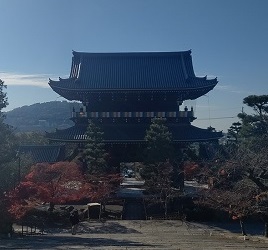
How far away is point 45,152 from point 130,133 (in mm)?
9480

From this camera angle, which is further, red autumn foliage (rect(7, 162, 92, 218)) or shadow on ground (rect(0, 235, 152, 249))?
red autumn foliage (rect(7, 162, 92, 218))

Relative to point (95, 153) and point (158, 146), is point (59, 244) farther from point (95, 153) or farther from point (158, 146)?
point (158, 146)

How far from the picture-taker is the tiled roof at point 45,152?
39.1 meters

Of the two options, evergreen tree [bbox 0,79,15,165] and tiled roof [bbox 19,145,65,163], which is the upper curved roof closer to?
tiled roof [bbox 19,145,65,163]

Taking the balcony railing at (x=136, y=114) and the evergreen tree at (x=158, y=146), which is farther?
the balcony railing at (x=136, y=114)

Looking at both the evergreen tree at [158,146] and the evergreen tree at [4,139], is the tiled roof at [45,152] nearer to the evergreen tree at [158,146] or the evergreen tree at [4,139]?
the evergreen tree at [158,146]

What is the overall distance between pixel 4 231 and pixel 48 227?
4.66 m

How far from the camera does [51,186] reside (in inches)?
1098

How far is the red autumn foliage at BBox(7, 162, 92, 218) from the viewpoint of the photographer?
2514 centimetres

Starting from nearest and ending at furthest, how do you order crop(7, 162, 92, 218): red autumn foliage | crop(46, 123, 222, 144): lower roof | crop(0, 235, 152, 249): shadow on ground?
crop(0, 235, 152, 249): shadow on ground < crop(7, 162, 92, 218): red autumn foliage < crop(46, 123, 222, 144): lower roof

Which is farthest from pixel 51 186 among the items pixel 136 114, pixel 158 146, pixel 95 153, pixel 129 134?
pixel 136 114

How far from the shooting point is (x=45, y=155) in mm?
39719

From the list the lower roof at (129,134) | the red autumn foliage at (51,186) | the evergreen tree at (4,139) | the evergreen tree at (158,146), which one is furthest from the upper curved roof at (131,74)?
the evergreen tree at (4,139)

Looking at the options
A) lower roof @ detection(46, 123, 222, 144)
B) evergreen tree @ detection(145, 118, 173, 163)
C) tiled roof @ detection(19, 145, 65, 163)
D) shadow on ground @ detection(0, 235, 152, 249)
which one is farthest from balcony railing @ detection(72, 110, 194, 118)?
shadow on ground @ detection(0, 235, 152, 249)
